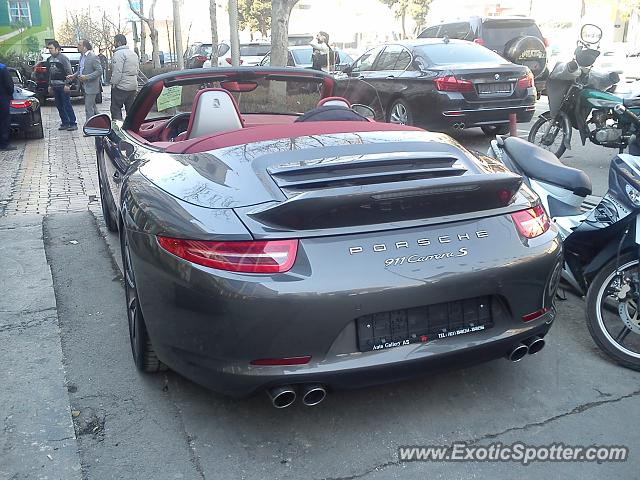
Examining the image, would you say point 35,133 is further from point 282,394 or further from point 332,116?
point 282,394

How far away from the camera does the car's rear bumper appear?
243 cm

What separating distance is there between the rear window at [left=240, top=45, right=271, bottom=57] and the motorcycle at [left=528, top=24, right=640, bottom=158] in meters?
14.5

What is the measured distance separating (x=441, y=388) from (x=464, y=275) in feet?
2.61

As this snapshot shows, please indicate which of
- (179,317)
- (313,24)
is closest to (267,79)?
(179,317)

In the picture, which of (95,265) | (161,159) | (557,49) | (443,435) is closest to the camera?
(443,435)

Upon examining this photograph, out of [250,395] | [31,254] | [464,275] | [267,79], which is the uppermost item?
[267,79]

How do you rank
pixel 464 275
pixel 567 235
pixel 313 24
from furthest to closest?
pixel 313 24
pixel 567 235
pixel 464 275

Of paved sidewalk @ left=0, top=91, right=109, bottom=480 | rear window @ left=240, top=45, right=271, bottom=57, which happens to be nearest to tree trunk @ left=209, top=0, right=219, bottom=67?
rear window @ left=240, top=45, right=271, bottom=57

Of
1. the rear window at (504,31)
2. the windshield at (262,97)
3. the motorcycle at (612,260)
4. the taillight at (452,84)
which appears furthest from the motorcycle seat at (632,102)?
the rear window at (504,31)

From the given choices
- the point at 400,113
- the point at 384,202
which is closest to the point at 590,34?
the point at 400,113

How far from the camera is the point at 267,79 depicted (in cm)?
455

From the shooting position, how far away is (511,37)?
1439cm

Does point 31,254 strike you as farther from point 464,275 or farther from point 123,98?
point 123,98

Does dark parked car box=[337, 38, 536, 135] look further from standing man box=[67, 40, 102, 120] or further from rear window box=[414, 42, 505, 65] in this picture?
standing man box=[67, 40, 102, 120]
